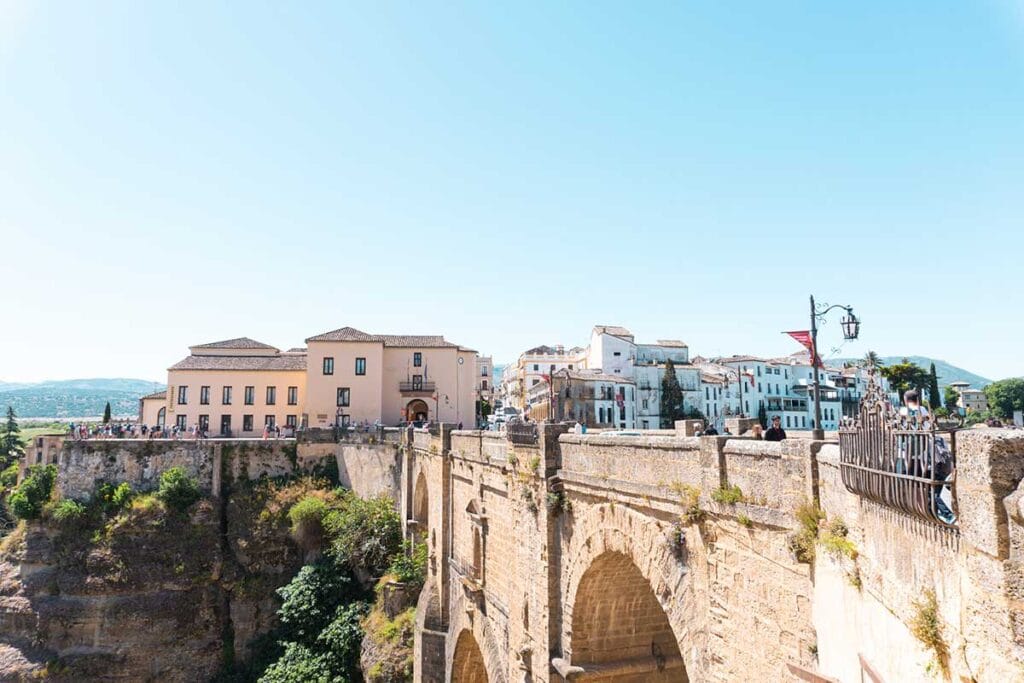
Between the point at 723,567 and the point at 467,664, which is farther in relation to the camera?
the point at 467,664

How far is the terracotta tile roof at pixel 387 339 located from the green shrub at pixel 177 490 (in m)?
13.1

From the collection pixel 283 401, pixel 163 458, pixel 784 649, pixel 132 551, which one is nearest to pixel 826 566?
pixel 784 649

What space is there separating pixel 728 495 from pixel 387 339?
46152 mm

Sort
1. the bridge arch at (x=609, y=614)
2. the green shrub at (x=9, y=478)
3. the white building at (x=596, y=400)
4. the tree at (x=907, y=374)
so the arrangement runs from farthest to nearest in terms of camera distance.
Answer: the tree at (x=907, y=374), the white building at (x=596, y=400), the green shrub at (x=9, y=478), the bridge arch at (x=609, y=614)

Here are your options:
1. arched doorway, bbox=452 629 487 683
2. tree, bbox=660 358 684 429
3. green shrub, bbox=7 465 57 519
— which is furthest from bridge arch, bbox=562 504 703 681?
Result: tree, bbox=660 358 684 429

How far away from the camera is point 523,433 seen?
14531 mm

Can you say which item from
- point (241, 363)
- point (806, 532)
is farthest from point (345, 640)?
point (241, 363)

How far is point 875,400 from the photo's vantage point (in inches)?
183

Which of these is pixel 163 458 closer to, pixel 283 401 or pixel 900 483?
pixel 283 401

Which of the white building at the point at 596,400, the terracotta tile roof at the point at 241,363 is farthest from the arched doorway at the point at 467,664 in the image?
the white building at the point at 596,400

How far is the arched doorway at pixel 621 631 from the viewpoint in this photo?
11609mm

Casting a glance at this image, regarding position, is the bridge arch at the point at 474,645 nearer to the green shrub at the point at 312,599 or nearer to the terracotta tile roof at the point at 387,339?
the green shrub at the point at 312,599

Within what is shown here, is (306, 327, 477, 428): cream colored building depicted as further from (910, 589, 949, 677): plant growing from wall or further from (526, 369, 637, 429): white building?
(910, 589, 949, 677): plant growing from wall

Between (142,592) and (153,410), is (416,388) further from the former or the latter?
(153,410)
